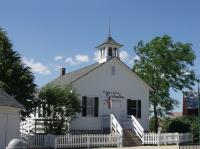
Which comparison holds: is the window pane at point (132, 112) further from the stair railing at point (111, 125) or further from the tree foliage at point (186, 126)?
the tree foliage at point (186, 126)

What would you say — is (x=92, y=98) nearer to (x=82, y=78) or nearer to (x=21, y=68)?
(x=82, y=78)

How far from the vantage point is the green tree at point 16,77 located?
2992 cm

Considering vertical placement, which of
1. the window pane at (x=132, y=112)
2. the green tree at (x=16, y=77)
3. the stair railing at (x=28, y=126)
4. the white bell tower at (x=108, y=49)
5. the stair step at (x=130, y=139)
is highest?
the white bell tower at (x=108, y=49)

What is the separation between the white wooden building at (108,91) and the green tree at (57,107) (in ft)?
10.5

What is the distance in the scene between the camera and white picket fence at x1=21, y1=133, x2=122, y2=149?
27.4 m

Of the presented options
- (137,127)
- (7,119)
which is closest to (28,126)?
(137,127)

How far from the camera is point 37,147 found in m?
27.1

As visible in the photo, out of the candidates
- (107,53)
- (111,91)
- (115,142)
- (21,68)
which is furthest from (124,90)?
(21,68)

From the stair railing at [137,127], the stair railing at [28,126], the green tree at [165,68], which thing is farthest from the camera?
the green tree at [165,68]

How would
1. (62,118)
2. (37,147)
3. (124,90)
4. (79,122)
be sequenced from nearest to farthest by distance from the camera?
(37,147) → (62,118) → (79,122) → (124,90)

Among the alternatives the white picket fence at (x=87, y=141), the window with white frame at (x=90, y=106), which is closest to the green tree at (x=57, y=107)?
the white picket fence at (x=87, y=141)

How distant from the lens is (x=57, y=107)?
29.7 m

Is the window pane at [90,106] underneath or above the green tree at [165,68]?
underneath

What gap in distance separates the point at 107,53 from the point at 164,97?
1195 centimetres
